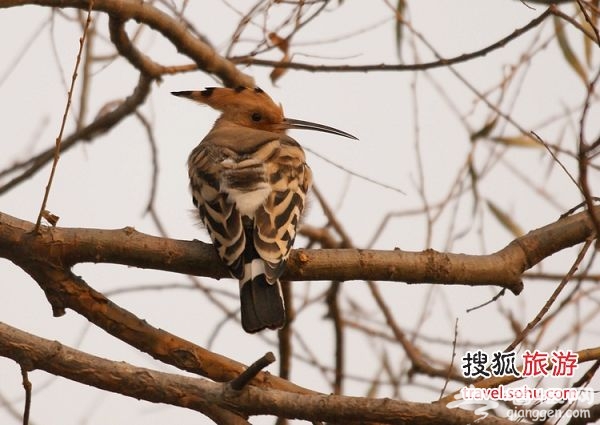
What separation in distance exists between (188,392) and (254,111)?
2.21m

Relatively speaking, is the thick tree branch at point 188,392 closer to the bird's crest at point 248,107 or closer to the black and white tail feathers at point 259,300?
the black and white tail feathers at point 259,300

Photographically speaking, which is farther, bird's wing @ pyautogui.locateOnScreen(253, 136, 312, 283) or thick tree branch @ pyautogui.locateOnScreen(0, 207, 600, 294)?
bird's wing @ pyautogui.locateOnScreen(253, 136, 312, 283)

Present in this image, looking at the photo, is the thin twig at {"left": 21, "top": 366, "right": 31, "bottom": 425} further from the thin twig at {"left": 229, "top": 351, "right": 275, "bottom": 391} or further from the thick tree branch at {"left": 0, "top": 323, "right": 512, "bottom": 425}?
the thin twig at {"left": 229, "top": 351, "right": 275, "bottom": 391}

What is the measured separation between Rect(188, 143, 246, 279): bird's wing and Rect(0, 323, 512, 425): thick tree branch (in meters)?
0.57

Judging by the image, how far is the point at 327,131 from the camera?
14.8ft

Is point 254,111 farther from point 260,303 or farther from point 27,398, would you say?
point 27,398

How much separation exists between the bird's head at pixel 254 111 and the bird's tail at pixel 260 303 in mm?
1531

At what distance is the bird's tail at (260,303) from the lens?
9.62ft

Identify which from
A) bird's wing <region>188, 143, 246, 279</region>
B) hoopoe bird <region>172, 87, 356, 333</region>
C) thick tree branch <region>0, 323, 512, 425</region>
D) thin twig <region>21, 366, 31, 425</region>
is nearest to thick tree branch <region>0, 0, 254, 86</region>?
hoopoe bird <region>172, 87, 356, 333</region>

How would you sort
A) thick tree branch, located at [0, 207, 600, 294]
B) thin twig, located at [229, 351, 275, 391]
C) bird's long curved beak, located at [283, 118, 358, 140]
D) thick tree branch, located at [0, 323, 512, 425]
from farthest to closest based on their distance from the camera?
bird's long curved beak, located at [283, 118, 358, 140] < thick tree branch, located at [0, 207, 600, 294] < thick tree branch, located at [0, 323, 512, 425] < thin twig, located at [229, 351, 275, 391]

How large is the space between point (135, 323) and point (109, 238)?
0.79 ft

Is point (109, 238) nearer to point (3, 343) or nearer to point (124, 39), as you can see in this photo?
point (3, 343)

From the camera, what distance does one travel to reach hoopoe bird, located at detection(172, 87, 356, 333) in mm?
2967

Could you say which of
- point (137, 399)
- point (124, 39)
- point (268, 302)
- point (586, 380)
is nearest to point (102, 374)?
point (137, 399)
